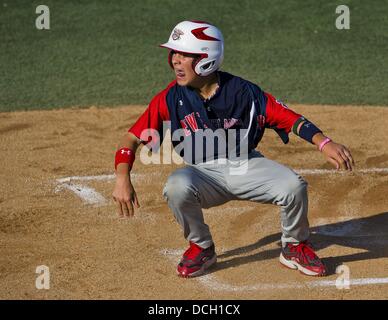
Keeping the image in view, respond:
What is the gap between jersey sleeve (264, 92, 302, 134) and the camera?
5.96m

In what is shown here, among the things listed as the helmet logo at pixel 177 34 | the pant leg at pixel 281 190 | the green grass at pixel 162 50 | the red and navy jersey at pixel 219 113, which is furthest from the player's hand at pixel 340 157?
the green grass at pixel 162 50

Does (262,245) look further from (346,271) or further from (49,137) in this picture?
(49,137)

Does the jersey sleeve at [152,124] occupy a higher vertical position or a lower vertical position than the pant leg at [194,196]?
higher

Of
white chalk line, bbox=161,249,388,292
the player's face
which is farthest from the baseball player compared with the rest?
white chalk line, bbox=161,249,388,292

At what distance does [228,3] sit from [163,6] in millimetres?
1029

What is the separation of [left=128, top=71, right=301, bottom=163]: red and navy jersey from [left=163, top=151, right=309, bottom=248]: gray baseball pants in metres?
0.21

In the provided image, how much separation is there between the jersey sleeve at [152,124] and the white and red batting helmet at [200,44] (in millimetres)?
359

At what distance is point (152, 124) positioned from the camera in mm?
5980

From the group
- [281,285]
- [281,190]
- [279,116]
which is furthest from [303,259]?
[279,116]

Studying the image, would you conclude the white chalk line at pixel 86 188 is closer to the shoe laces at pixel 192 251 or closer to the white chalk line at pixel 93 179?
the white chalk line at pixel 93 179

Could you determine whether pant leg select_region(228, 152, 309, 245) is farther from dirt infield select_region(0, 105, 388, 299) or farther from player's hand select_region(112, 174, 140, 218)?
player's hand select_region(112, 174, 140, 218)

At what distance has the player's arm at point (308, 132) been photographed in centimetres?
559

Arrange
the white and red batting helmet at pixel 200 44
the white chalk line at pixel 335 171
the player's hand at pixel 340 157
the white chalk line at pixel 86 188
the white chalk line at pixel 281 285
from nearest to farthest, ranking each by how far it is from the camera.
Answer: the player's hand at pixel 340 157 < the white chalk line at pixel 281 285 < the white and red batting helmet at pixel 200 44 < the white chalk line at pixel 86 188 < the white chalk line at pixel 335 171

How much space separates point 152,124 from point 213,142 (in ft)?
1.54
